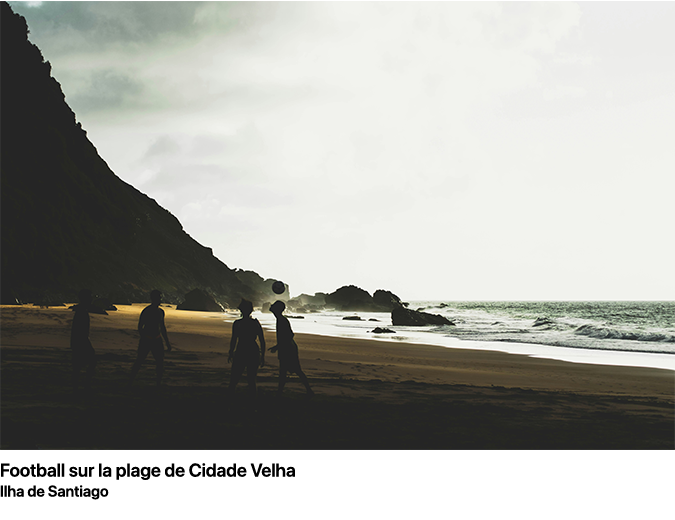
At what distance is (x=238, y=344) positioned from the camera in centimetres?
752

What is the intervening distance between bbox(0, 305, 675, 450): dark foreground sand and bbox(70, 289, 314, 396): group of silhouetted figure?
0.43 meters

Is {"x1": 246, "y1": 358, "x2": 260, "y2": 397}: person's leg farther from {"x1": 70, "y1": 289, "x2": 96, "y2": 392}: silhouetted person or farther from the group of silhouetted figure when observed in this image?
{"x1": 70, "y1": 289, "x2": 96, "y2": 392}: silhouetted person

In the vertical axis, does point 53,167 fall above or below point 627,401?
above

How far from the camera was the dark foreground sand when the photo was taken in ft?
18.6

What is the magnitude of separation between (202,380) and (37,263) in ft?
Answer: 115

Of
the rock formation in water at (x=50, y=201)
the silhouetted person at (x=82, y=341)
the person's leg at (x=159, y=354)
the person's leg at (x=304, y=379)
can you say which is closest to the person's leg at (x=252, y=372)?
the person's leg at (x=304, y=379)

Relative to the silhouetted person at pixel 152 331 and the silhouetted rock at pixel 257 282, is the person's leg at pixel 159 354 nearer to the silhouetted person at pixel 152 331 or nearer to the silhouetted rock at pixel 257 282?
the silhouetted person at pixel 152 331

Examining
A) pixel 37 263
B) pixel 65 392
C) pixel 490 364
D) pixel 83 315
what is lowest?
pixel 490 364

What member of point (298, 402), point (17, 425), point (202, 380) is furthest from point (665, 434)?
point (17, 425)

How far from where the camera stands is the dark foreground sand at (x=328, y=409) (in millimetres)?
5668

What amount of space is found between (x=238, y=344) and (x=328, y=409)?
186 cm

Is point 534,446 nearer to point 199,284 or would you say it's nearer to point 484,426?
point 484,426

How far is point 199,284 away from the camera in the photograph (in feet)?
284

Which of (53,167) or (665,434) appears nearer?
(665,434)
